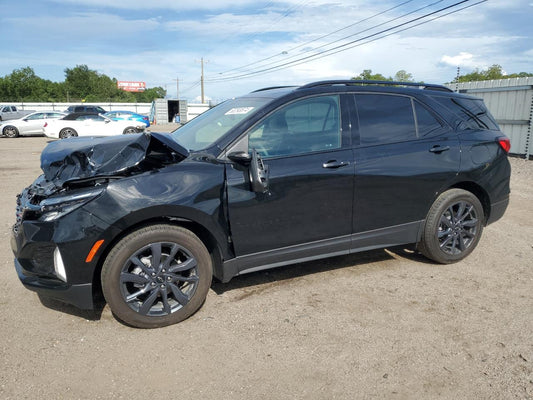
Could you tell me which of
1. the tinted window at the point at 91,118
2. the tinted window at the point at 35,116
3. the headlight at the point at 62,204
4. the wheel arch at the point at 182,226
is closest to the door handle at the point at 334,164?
the wheel arch at the point at 182,226

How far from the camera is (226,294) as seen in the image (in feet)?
12.6

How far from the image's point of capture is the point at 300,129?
12.1 ft

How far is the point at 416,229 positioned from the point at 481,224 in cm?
91

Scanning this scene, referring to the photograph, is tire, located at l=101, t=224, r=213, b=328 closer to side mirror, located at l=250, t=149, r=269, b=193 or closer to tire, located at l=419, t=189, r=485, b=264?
side mirror, located at l=250, t=149, r=269, b=193

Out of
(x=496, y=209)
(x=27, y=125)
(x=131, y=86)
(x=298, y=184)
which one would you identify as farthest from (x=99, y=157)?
(x=131, y=86)

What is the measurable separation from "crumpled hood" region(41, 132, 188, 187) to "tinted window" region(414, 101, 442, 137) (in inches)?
93.7

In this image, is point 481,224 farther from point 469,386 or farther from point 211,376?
point 211,376

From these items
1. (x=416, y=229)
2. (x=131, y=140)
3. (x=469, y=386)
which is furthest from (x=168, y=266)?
(x=416, y=229)

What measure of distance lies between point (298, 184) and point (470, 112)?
7.73 feet

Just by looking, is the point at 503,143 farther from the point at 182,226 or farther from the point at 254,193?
the point at 182,226

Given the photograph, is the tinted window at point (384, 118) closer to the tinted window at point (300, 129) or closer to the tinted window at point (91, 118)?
the tinted window at point (300, 129)

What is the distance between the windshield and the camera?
3660mm

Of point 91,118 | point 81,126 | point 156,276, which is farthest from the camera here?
point 91,118

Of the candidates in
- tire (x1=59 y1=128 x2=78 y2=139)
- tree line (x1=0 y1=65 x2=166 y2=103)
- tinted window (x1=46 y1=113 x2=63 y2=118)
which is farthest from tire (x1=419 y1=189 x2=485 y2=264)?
tree line (x1=0 y1=65 x2=166 y2=103)
